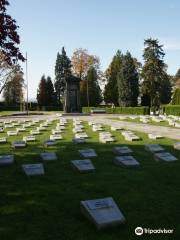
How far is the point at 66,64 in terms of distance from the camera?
83.1 metres

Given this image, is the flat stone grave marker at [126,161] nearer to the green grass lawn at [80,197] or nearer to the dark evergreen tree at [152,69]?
the green grass lawn at [80,197]

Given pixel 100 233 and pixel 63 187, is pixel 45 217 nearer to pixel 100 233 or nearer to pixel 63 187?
pixel 100 233

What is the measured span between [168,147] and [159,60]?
49.5m

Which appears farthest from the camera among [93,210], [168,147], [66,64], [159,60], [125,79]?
[66,64]

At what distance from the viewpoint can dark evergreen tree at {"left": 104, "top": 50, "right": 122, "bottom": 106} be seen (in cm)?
7294

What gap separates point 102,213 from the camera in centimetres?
532

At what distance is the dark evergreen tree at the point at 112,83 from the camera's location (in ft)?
239

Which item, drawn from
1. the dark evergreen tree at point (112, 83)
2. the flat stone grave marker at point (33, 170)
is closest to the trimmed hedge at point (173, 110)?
the flat stone grave marker at point (33, 170)

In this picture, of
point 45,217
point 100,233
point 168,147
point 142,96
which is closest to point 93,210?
point 100,233

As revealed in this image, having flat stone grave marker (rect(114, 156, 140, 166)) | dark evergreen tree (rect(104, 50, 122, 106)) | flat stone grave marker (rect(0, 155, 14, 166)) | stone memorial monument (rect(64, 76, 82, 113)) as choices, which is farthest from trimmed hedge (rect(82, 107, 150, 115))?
flat stone grave marker (rect(0, 155, 14, 166))

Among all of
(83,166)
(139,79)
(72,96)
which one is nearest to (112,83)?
(139,79)

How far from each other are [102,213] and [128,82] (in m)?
59.9

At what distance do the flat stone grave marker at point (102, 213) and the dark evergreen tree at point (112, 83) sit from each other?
220 ft

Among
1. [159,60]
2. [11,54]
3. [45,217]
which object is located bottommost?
[45,217]
